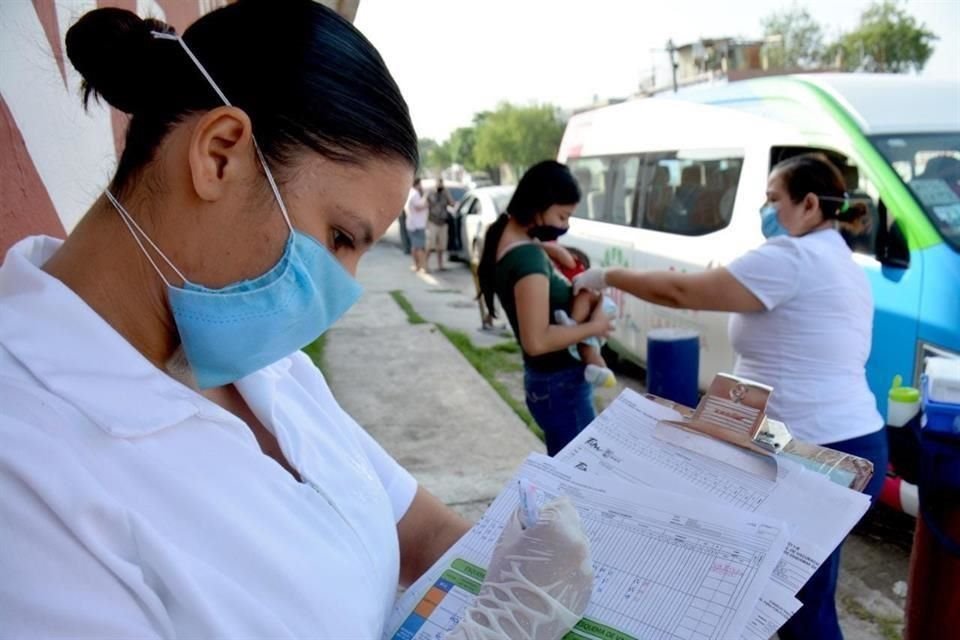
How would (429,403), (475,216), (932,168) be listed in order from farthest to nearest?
(475,216), (429,403), (932,168)

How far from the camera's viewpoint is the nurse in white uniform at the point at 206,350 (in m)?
0.79

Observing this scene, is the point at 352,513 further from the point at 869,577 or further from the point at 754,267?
the point at 869,577

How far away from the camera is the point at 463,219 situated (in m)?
12.9

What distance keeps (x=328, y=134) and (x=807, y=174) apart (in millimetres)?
1910

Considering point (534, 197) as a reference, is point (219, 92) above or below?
above

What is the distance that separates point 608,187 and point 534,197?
11.7ft

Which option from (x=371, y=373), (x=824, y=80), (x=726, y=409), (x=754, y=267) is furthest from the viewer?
(x=371, y=373)

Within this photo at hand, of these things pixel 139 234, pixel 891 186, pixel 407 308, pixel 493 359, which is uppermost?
pixel 139 234

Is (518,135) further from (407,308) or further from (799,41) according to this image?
(407,308)

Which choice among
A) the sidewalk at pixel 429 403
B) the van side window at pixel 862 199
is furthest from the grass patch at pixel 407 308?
the van side window at pixel 862 199

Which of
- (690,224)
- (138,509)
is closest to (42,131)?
(138,509)

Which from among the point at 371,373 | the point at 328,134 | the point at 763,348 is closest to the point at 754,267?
the point at 763,348

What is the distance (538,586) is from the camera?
109 centimetres

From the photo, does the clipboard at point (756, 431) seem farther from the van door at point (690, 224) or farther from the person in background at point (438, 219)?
the person in background at point (438, 219)
